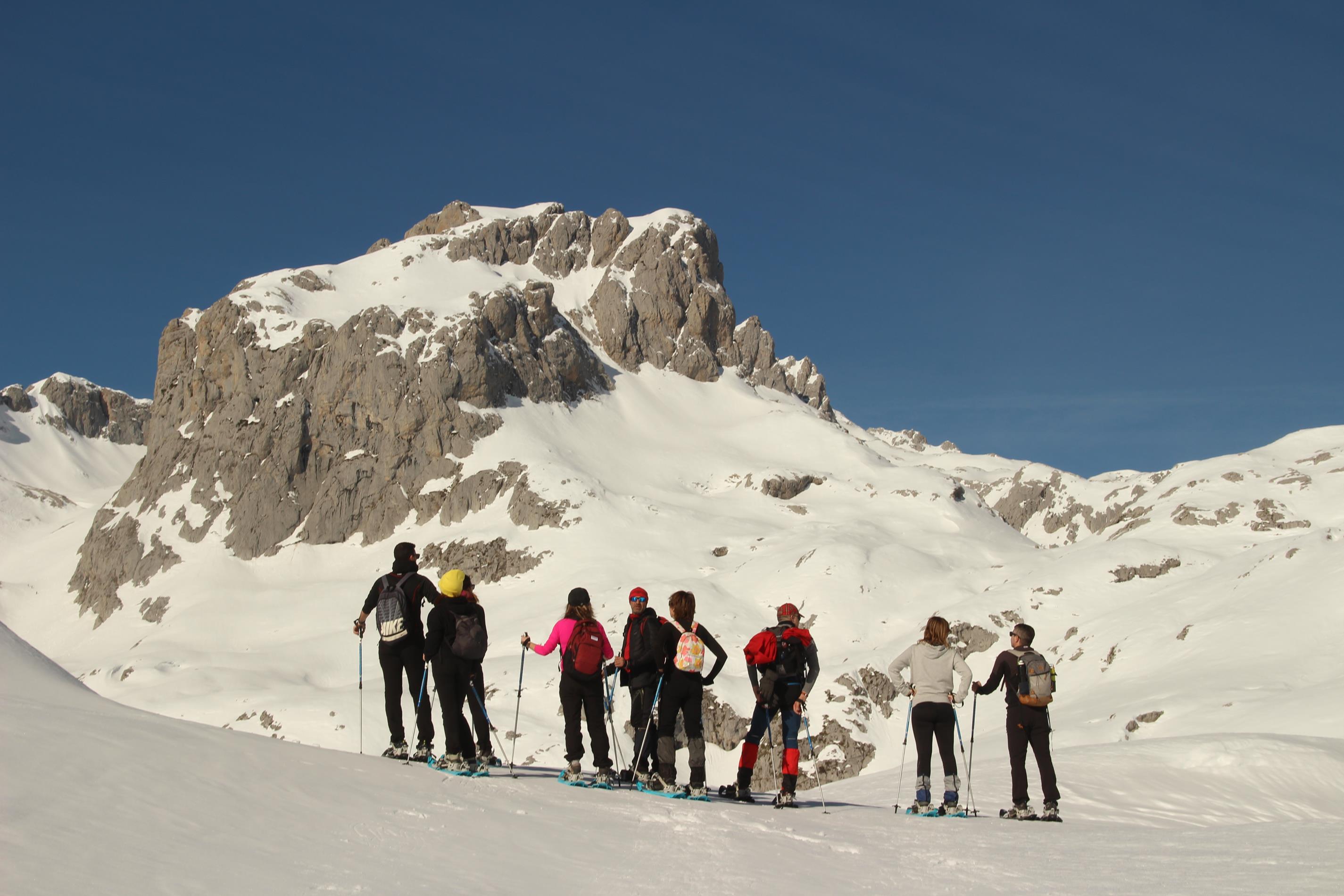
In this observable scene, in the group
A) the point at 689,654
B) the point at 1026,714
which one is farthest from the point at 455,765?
the point at 1026,714

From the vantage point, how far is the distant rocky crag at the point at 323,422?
90.8m

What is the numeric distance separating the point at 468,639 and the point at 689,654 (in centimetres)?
250

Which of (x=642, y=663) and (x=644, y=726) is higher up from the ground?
(x=642, y=663)

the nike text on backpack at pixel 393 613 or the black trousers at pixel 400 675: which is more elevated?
the nike text on backpack at pixel 393 613

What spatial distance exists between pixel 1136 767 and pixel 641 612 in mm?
9059

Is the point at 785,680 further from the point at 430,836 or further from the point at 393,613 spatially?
the point at 430,836

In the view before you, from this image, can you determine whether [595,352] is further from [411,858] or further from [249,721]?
[411,858]

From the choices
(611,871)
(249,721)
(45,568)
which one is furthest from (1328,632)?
(45,568)

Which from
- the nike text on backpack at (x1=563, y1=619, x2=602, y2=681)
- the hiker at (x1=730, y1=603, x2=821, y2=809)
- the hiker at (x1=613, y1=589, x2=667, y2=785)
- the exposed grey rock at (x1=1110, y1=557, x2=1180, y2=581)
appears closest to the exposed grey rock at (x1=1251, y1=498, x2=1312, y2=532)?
the exposed grey rock at (x1=1110, y1=557, x2=1180, y2=581)

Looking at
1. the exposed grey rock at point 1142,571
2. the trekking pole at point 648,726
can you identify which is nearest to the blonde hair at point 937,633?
the trekking pole at point 648,726

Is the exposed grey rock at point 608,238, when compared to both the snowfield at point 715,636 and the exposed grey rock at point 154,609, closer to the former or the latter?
the snowfield at point 715,636

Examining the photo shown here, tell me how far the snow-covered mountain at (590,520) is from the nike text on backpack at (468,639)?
18.2 m

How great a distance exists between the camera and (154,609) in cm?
8425

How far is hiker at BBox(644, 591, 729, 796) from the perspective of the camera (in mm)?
12508
